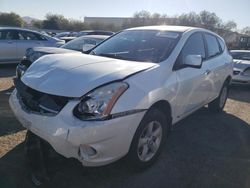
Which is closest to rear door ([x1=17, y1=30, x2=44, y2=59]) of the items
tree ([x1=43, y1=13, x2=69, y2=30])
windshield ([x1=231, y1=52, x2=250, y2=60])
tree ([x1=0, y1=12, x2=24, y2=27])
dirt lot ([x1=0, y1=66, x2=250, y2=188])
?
dirt lot ([x1=0, y1=66, x2=250, y2=188])

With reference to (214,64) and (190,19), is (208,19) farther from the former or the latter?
(214,64)

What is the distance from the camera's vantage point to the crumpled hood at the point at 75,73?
9.71ft

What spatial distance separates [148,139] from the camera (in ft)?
11.4

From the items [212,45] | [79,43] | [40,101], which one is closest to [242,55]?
[79,43]

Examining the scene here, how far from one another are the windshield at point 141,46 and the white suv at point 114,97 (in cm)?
1

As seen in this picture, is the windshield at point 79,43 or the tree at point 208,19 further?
the tree at point 208,19

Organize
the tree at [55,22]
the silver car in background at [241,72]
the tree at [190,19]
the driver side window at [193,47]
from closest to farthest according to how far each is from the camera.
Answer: the driver side window at [193,47] < the silver car in background at [241,72] < the tree at [55,22] < the tree at [190,19]

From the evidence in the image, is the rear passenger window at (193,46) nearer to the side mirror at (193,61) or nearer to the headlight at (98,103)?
the side mirror at (193,61)

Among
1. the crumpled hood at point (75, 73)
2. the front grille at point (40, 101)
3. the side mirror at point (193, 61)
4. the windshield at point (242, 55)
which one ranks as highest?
the side mirror at point (193, 61)

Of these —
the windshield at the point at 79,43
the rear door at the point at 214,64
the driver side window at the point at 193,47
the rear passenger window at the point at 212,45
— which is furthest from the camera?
the windshield at the point at 79,43

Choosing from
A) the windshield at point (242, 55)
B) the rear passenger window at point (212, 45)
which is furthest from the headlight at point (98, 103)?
the windshield at point (242, 55)

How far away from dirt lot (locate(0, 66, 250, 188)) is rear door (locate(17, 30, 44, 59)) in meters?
5.71

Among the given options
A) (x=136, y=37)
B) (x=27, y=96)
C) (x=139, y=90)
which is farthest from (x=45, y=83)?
(x=136, y=37)

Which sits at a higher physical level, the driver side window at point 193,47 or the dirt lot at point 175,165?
the driver side window at point 193,47
